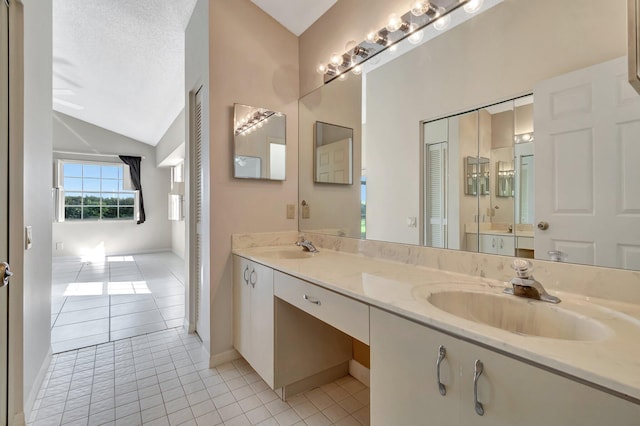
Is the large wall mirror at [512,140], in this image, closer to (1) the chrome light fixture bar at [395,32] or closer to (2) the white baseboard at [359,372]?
(1) the chrome light fixture bar at [395,32]

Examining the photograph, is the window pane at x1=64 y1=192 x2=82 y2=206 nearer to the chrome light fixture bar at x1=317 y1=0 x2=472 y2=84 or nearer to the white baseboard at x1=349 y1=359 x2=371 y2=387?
the chrome light fixture bar at x1=317 y1=0 x2=472 y2=84

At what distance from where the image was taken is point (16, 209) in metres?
1.38

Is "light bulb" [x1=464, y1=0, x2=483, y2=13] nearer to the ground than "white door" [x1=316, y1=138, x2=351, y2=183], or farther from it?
farther from it

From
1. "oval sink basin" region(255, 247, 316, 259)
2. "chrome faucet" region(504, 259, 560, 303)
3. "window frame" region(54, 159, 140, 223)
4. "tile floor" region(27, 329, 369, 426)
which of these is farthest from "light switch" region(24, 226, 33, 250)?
"window frame" region(54, 159, 140, 223)

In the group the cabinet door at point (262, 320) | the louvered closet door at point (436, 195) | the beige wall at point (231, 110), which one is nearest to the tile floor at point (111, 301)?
the beige wall at point (231, 110)

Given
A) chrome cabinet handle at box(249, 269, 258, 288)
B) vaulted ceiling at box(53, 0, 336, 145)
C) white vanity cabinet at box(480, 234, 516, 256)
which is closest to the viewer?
white vanity cabinet at box(480, 234, 516, 256)

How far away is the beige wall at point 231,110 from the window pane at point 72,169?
6308 mm

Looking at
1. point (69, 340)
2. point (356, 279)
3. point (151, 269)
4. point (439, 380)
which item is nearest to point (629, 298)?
point (439, 380)

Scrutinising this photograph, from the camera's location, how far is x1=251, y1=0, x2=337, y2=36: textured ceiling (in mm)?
2150

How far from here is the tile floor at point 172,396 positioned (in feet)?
5.06

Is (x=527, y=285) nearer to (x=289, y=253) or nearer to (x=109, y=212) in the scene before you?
(x=289, y=253)

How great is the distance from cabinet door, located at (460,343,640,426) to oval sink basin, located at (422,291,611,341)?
267 millimetres

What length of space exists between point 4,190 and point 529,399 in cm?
209

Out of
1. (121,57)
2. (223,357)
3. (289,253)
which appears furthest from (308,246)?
(121,57)
